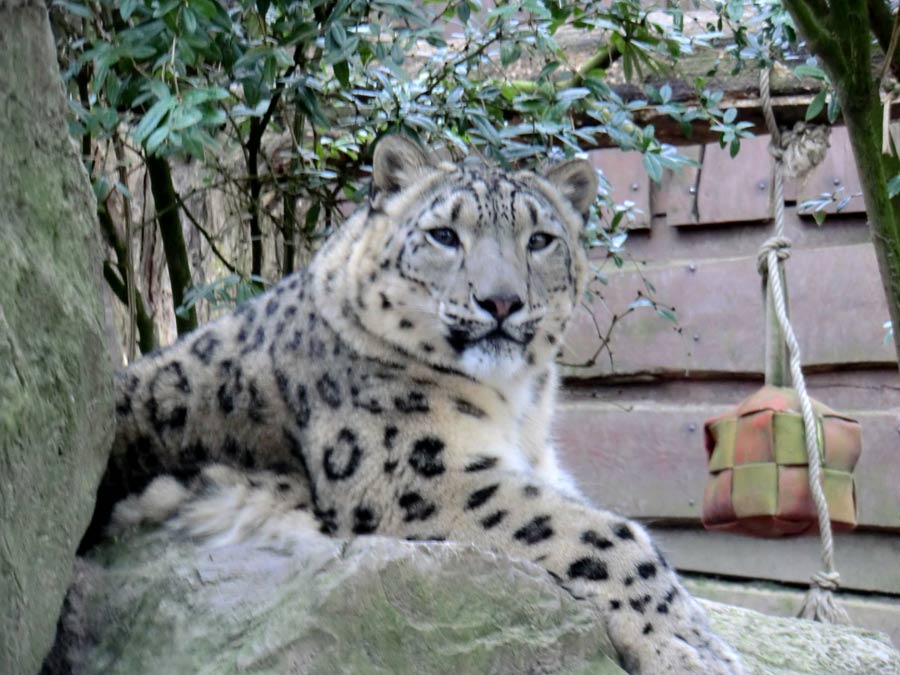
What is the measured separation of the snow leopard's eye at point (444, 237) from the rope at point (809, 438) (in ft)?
3.12

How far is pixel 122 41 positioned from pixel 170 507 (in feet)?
3.63

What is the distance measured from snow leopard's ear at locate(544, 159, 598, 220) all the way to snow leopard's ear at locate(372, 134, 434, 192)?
1.12ft

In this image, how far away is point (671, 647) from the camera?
2.30 m

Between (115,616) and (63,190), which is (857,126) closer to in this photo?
(63,190)

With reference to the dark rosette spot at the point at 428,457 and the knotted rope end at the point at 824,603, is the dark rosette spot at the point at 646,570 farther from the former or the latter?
the knotted rope end at the point at 824,603

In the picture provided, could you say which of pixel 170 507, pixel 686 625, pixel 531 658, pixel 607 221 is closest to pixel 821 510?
pixel 686 625

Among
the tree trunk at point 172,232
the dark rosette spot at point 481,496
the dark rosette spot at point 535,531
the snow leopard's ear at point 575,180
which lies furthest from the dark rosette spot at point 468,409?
the tree trunk at point 172,232

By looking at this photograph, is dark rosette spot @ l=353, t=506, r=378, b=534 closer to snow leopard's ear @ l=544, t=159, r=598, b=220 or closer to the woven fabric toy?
snow leopard's ear @ l=544, t=159, r=598, b=220

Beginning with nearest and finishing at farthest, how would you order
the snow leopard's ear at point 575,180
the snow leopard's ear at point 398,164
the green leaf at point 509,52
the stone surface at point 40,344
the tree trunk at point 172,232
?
the stone surface at point 40,344, the snow leopard's ear at point 398,164, the snow leopard's ear at point 575,180, the green leaf at point 509,52, the tree trunk at point 172,232

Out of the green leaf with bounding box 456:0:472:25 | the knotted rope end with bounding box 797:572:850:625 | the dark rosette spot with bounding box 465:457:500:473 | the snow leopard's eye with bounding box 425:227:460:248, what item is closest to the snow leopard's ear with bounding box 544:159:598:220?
the snow leopard's eye with bounding box 425:227:460:248

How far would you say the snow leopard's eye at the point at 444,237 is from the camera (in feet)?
9.49

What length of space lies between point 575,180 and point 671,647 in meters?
1.36

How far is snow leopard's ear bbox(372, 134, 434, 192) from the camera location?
10.2 ft

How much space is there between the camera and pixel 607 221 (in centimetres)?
574
